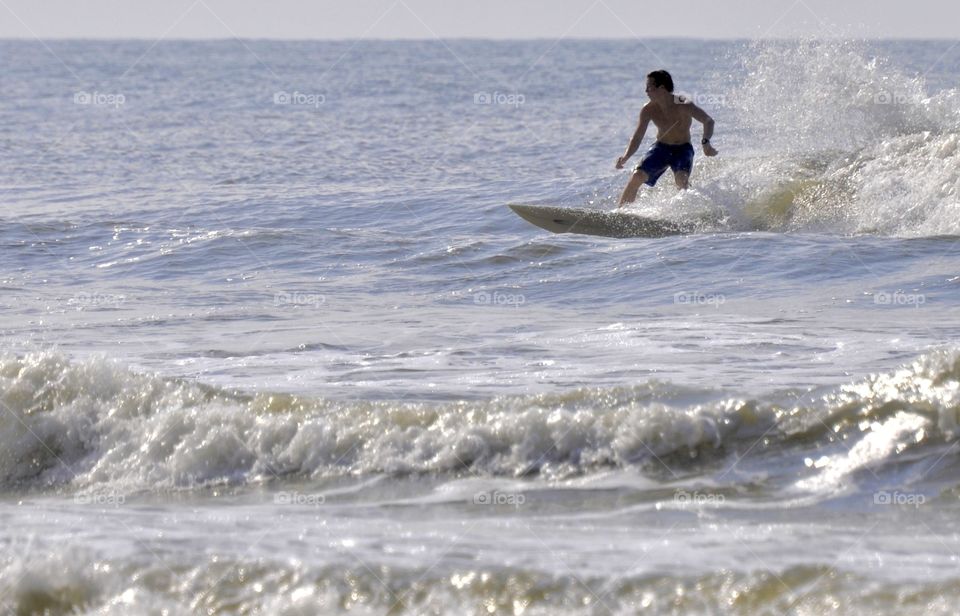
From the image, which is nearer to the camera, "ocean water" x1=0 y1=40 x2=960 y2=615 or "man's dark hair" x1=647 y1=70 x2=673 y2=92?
"ocean water" x1=0 y1=40 x2=960 y2=615

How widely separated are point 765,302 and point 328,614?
499cm

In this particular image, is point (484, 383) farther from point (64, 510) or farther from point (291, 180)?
point (291, 180)

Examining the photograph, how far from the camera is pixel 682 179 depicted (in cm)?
1219

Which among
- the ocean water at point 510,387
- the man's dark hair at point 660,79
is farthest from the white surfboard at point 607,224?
the man's dark hair at point 660,79

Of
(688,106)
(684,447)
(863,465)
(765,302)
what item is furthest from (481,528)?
(688,106)

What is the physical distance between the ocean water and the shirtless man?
1.12ft

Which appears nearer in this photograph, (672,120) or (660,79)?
(660,79)

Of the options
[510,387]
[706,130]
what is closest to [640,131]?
[706,130]

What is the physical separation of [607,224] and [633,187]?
778 mm

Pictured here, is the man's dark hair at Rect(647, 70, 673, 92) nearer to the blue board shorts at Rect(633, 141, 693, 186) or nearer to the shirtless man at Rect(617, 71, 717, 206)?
the shirtless man at Rect(617, 71, 717, 206)

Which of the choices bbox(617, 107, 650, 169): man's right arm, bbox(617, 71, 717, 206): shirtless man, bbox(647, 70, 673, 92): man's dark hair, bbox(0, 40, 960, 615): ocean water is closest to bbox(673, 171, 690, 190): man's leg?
bbox(617, 71, 717, 206): shirtless man

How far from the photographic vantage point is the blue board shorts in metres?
12.0

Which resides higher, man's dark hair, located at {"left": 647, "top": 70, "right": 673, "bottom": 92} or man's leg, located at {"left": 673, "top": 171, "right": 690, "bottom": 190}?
man's dark hair, located at {"left": 647, "top": 70, "right": 673, "bottom": 92}

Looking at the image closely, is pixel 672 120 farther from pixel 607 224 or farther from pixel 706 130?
pixel 607 224
